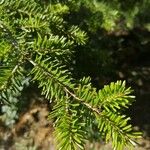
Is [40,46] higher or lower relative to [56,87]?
higher

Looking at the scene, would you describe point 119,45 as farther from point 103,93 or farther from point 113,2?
point 103,93

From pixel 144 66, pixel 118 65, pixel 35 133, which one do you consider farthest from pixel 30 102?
pixel 144 66

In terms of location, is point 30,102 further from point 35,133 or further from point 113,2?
point 113,2

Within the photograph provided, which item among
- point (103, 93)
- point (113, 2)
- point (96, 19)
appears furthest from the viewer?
point (113, 2)

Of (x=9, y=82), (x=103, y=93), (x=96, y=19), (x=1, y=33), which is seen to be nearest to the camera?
(x=103, y=93)

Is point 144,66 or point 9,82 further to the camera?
point 144,66

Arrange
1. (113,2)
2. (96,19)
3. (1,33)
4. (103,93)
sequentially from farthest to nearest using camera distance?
(113,2), (96,19), (1,33), (103,93)

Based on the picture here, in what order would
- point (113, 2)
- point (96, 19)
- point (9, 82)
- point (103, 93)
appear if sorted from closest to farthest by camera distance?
point (103, 93)
point (9, 82)
point (96, 19)
point (113, 2)

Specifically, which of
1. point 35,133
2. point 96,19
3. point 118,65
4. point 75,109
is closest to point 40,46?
point 75,109


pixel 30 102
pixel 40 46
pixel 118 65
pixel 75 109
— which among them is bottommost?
pixel 75 109
